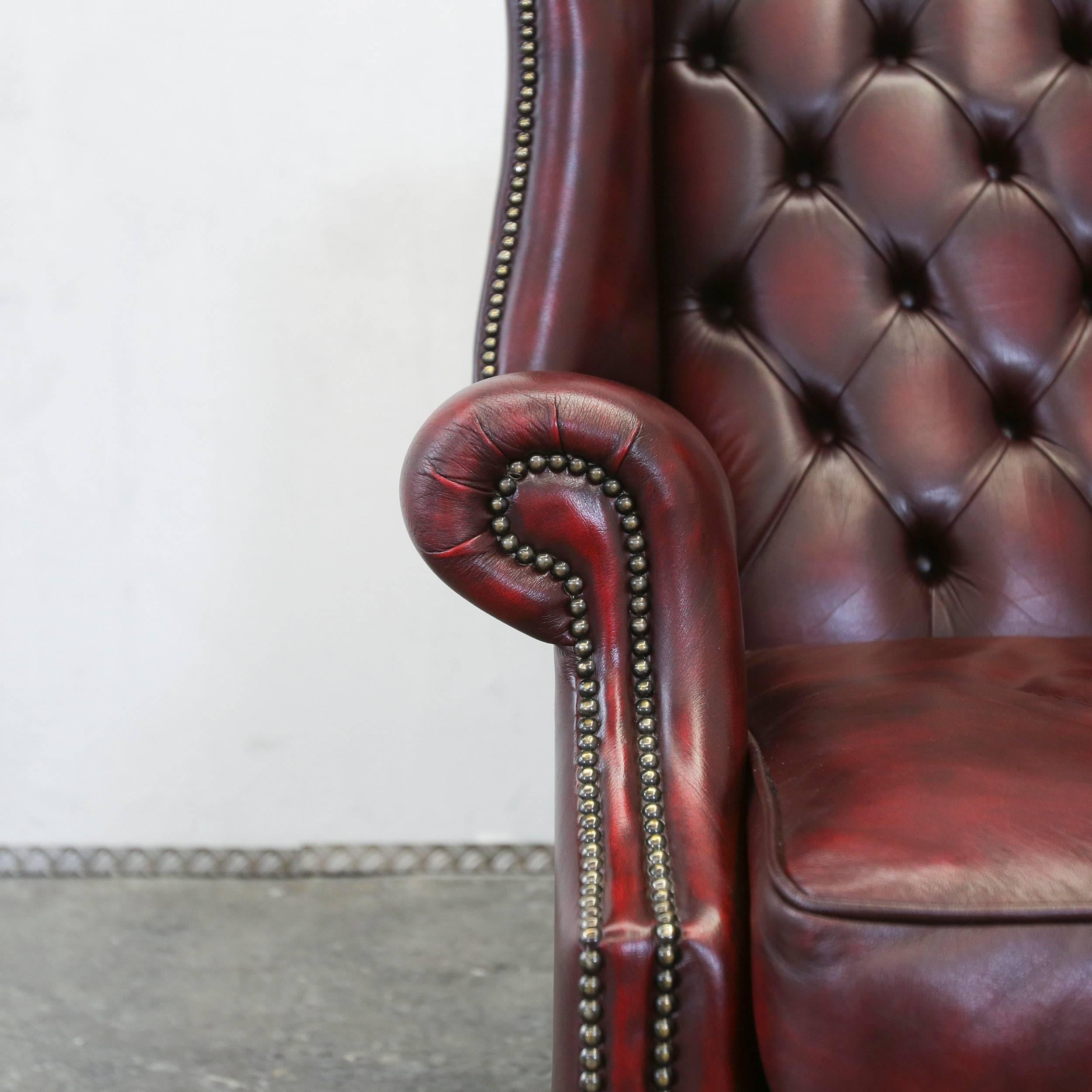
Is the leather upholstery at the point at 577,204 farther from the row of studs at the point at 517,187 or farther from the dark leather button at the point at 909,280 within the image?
the dark leather button at the point at 909,280

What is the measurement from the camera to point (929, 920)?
0.43 metres

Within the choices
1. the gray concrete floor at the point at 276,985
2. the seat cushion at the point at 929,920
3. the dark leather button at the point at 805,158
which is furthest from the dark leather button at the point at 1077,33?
the gray concrete floor at the point at 276,985

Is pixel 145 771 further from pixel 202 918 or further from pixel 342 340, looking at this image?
pixel 342 340

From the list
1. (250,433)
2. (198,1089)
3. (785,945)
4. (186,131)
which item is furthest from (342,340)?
(785,945)

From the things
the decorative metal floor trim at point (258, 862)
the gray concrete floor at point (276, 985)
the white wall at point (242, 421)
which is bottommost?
the decorative metal floor trim at point (258, 862)

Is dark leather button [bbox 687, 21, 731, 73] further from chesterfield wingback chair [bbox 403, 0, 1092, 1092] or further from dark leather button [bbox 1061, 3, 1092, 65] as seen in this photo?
dark leather button [bbox 1061, 3, 1092, 65]

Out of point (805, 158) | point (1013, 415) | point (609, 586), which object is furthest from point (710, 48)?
point (609, 586)

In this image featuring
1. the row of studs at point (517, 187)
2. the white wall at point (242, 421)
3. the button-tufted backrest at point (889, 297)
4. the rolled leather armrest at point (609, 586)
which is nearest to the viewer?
the rolled leather armrest at point (609, 586)

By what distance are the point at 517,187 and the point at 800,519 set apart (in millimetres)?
355

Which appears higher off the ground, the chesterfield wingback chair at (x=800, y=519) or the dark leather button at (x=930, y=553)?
the chesterfield wingback chair at (x=800, y=519)

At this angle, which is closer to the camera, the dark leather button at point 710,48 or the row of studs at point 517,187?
the row of studs at point 517,187

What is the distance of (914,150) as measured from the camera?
97 cm

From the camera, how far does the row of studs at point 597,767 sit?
499mm

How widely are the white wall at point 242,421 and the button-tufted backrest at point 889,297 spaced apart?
1.58 ft
